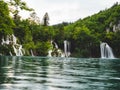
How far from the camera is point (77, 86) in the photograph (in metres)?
15.9

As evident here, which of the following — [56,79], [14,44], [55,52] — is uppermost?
[14,44]

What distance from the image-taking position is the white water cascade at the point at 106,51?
130 metres

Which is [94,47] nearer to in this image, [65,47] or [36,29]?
[65,47]

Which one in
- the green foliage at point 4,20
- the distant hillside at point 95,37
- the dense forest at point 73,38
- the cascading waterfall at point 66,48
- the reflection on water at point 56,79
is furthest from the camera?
the distant hillside at point 95,37

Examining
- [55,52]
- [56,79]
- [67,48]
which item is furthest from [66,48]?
[56,79]

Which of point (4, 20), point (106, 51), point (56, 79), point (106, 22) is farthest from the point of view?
point (106, 22)

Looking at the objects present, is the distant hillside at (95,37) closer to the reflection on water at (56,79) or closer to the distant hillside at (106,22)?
the distant hillside at (106,22)

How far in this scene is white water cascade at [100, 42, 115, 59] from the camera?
130500 millimetres

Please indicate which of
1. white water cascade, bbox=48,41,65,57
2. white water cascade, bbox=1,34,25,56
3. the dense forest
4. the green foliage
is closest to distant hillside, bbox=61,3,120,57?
the dense forest

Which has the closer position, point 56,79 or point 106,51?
point 56,79

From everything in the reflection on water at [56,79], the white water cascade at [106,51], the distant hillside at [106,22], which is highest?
the distant hillside at [106,22]

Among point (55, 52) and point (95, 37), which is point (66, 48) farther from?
point (95, 37)

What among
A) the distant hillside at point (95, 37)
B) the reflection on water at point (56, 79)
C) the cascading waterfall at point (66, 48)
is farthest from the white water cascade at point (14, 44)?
the reflection on water at point (56, 79)

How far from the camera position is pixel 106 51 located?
134 metres
